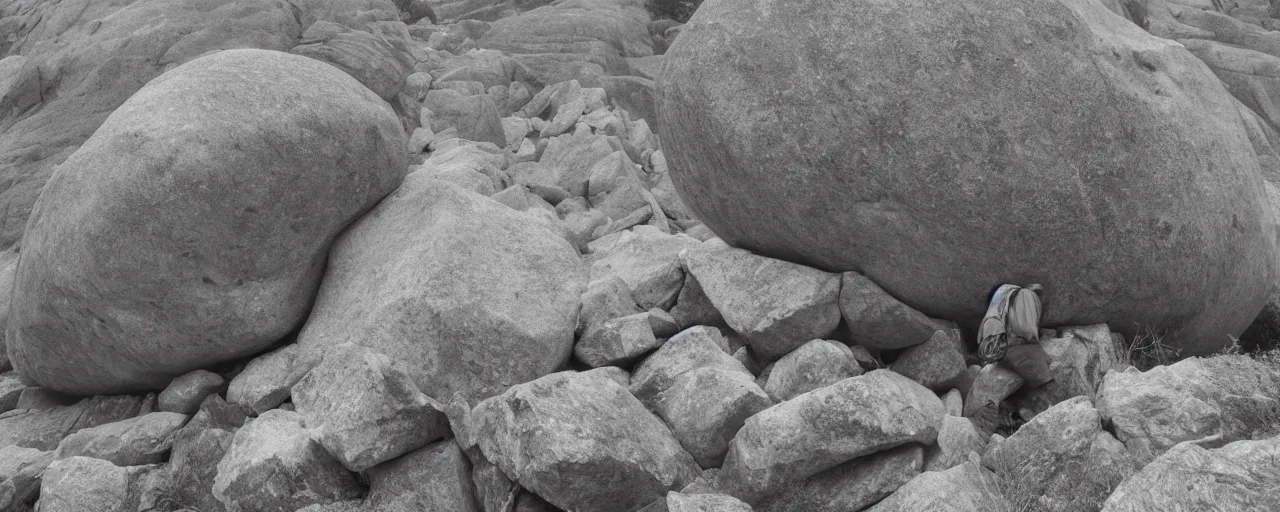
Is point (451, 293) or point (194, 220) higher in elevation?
point (194, 220)

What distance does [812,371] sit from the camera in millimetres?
8594

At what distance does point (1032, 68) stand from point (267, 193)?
730cm

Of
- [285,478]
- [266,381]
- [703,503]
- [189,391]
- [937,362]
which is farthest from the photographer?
[189,391]

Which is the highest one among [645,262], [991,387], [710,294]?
[991,387]

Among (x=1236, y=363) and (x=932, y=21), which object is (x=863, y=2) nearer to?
(x=932, y=21)

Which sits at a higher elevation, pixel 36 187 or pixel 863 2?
pixel 863 2

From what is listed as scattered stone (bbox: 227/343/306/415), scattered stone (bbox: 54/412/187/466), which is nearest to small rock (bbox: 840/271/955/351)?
scattered stone (bbox: 227/343/306/415)

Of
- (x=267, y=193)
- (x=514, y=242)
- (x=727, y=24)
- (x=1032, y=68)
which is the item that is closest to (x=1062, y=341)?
(x=1032, y=68)

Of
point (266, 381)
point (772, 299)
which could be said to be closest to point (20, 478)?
point (266, 381)

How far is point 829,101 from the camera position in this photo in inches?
344

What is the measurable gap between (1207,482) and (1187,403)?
4.71 feet

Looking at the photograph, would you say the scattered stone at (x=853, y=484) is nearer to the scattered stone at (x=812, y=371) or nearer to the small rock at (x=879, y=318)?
the scattered stone at (x=812, y=371)

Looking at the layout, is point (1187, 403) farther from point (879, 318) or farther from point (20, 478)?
point (20, 478)

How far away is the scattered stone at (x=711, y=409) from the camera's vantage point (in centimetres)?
787
